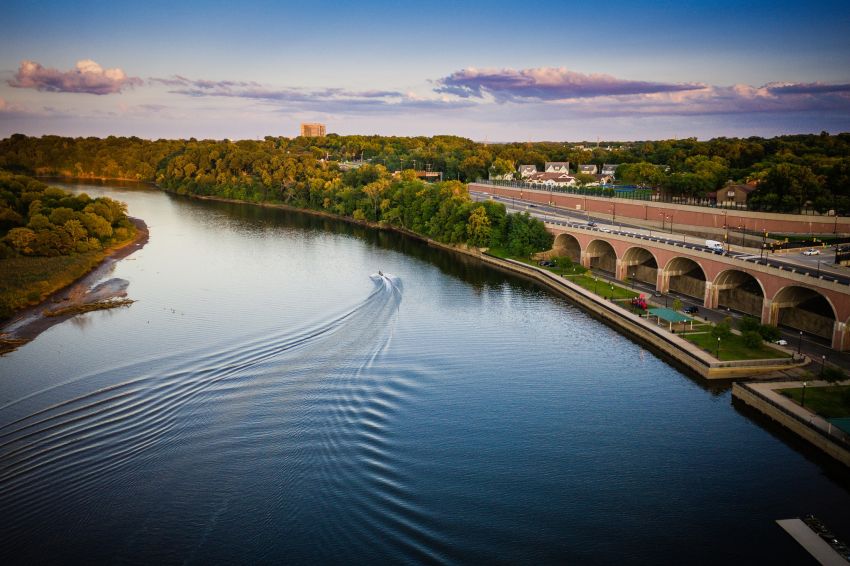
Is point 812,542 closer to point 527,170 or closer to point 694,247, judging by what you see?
point 694,247

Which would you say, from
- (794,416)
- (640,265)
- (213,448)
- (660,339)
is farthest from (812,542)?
(640,265)


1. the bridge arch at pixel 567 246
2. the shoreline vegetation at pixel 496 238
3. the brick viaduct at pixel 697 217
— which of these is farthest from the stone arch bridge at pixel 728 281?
the brick viaduct at pixel 697 217

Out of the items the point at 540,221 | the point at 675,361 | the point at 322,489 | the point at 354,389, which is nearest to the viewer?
the point at 322,489

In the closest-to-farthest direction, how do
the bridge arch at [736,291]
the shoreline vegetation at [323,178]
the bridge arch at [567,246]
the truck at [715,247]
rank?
the bridge arch at [736,291]
the truck at [715,247]
the bridge arch at [567,246]
the shoreline vegetation at [323,178]

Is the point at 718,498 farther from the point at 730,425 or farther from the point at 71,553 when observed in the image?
the point at 71,553

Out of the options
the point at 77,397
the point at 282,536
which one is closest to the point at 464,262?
the point at 77,397

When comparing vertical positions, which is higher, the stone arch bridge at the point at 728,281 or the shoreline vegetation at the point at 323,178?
the shoreline vegetation at the point at 323,178

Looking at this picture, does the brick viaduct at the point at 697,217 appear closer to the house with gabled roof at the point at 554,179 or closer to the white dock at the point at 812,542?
the house with gabled roof at the point at 554,179
